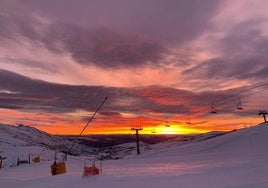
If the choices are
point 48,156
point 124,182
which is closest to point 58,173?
point 124,182

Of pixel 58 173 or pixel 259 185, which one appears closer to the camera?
pixel 259 185

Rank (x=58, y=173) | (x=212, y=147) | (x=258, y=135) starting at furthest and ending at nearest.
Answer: (x=212, y=147) < (x=258, y=135) < (x=58, y=173)

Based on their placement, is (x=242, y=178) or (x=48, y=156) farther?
(x=48, y=156)

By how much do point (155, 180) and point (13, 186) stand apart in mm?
8916

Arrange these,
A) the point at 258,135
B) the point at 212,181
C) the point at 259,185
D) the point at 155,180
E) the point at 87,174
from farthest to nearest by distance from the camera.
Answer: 1. the point at 258,135
2. the point at 87,174
3. the point at 155,180
4. the point at 212,181
5. the point at 259,185

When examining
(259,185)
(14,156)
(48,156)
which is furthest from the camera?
(48,156)

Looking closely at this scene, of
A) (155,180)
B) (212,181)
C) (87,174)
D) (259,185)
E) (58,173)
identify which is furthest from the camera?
(58,173)

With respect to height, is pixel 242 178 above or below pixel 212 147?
below

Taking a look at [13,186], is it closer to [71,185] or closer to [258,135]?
[71,185]

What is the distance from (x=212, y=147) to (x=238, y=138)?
618cm

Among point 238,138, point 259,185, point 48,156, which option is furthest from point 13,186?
point 48,156

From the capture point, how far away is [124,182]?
18.4 metres

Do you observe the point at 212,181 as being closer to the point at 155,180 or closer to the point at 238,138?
the point at 155,180

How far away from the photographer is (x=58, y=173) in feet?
83.5
